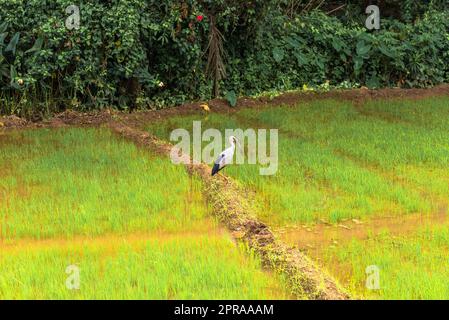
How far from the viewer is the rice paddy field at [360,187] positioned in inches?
214

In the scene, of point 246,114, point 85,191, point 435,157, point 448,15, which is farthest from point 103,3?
point 448,15

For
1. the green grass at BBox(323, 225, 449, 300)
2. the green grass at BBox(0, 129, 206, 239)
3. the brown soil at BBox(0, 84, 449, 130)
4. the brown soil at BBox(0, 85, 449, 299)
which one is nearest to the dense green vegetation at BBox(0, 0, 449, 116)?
the brown soil at BBox(0, 84, 449, 130)

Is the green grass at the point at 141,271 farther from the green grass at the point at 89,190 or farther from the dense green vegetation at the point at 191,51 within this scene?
the dense green vegetation at the point at 191,51

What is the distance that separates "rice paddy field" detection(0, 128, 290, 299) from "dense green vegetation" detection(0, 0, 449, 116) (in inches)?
66.0

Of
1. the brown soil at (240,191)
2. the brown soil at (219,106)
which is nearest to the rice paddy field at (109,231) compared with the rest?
the brown soil at (240,191)

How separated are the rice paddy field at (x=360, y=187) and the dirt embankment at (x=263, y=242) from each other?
0.22 meters

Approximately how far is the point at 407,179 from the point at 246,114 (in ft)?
10.9

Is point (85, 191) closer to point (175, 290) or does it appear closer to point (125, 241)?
point (125, 241)

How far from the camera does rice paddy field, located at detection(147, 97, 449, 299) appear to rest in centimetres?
544

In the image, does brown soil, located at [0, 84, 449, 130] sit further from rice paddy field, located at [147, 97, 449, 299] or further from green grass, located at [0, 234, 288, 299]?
green grass, located at [0, 234, 288, 299]

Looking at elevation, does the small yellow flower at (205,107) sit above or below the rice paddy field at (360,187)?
above

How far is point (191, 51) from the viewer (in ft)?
35.4

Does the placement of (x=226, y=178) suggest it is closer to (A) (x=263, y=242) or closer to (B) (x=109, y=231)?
(B) (x=109, y=231)
